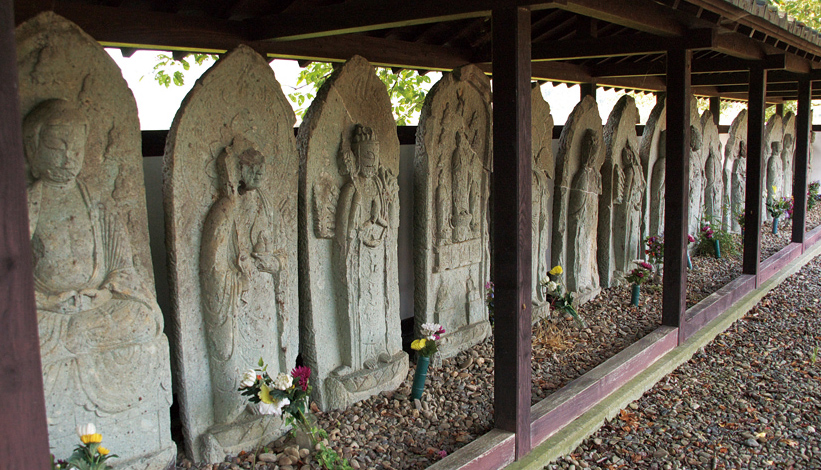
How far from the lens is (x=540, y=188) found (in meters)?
5.86

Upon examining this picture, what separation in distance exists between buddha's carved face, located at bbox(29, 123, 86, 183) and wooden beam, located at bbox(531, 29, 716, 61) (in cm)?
442

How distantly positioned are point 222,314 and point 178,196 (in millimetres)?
699

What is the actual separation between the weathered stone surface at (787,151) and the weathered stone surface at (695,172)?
4.53 metres

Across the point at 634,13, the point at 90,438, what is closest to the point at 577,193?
the point at 634,13

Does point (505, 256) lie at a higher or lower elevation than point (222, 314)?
higher

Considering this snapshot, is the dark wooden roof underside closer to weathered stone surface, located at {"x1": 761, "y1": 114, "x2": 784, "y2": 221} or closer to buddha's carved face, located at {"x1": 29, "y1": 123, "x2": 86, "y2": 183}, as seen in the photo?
buddha's carved face, located at {"x1": 29, "y1": 123, "x2": 86, "y2": 183}

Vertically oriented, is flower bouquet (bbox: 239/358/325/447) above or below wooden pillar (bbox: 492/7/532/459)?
below

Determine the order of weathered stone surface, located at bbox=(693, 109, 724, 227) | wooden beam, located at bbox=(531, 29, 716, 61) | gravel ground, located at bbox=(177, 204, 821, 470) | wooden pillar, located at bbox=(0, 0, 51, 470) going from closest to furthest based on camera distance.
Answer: wooden pillar, located at bbox=(0, 0, 51, 470), gravel ground, located at bbox=(177, 204, 821, 470), wooden beam, located at bbox=(531, 29, 716, 61), weathered stone surface, located at bbox=(693, 109, 724, 227)

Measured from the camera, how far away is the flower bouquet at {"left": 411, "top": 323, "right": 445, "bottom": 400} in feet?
13.9

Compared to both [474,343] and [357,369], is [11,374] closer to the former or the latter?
[357,369]

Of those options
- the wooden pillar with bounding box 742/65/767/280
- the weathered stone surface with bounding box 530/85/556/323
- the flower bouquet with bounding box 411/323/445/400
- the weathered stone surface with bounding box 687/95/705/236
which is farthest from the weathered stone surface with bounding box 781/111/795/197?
the flower bouquet with bounding box 411/323/445/400

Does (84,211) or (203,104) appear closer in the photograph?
(84,211)

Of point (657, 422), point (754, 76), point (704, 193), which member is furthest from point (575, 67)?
point (657, 422)

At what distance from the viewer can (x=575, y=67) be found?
8102 mm
